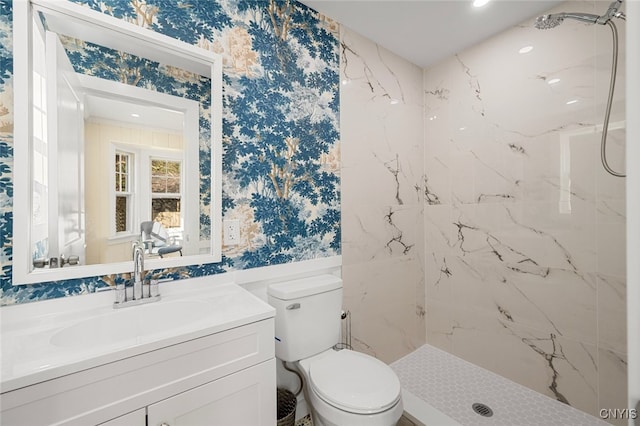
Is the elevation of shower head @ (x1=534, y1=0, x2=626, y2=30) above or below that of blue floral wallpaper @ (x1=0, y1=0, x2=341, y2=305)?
above

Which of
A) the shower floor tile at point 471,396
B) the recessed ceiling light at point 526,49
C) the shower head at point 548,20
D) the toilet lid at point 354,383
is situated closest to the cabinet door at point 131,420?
the toilet lid at point 354,383

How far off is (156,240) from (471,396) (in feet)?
6.88

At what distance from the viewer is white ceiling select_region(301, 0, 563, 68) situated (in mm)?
1685

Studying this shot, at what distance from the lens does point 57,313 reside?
1.03 m

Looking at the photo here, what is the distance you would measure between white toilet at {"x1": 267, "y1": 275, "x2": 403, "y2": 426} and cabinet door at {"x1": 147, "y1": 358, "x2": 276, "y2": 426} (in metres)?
0.26

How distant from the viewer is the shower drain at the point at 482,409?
165 cm

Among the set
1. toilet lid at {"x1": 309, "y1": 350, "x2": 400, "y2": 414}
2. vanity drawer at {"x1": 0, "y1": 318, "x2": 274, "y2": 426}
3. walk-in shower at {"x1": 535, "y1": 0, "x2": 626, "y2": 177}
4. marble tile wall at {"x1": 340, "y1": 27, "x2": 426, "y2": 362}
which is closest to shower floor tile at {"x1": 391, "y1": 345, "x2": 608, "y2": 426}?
marble tile wall at {"x1": 340, "y1": 27, "x2": 426, "y2": 362}

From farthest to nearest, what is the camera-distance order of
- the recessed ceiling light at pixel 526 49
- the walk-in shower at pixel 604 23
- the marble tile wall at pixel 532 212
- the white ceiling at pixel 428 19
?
1. the recessed ceiling light at pixel 526 49
2. the white ceiling at pixel 428 19
3. the marble tile wall at pixel 532 212
4. the walk-in shower at pixel 604 23

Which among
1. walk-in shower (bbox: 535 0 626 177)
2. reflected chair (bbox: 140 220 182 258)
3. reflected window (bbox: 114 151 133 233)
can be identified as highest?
walk-in shower (bbox: 535 0 626 177)

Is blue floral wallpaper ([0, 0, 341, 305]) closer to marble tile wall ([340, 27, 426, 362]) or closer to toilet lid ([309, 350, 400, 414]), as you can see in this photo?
marble tile wall ([340, 27, 426, 362])

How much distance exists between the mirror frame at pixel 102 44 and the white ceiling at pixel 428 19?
86 cm

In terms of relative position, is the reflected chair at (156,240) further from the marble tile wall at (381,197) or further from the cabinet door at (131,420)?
the marble tile wall at (381,197)

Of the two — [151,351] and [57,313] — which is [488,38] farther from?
[57,313]

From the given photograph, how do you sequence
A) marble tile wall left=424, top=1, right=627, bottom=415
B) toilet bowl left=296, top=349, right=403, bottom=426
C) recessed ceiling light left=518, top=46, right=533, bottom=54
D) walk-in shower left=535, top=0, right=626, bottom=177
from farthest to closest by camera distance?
recessed ceiling light left=518, top=46, right=533, bottom=54
marble tile wall left=424, top=1, right=627, bottom=415
walk-in shower left=535, top=0, right=626, bottom=177
toilet bowl left=296, top=349, right=403, bottom=426
